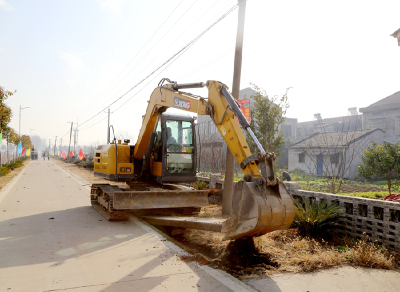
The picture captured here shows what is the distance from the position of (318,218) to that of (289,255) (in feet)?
4.53

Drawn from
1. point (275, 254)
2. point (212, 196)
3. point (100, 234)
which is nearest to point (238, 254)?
point (275, 254)

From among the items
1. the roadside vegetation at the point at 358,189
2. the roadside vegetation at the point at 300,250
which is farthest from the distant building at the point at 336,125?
the roadside vegetation at the point at 300,250

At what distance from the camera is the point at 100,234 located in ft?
22.6

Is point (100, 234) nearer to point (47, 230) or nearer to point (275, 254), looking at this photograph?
point (47, 230)

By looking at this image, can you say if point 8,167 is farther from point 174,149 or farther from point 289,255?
point 289,255

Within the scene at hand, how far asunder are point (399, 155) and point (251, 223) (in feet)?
22.6

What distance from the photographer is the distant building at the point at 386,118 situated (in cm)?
2659

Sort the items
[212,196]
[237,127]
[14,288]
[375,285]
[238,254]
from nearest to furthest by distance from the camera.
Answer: [14,288], [375,285], [238,254], [237,127], [212,196]

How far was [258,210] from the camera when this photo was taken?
15.1ft

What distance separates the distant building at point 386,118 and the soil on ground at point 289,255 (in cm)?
2391

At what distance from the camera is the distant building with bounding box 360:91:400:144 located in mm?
26594

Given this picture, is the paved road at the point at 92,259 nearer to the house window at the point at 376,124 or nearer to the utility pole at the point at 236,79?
the utility pole at the point at 236,79

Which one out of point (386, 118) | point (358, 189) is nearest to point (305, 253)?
point (358, 189)

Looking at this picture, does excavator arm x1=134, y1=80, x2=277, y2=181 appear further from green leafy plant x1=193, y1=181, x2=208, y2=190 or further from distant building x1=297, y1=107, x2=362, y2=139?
distant building x1=297, y1=107, x2=362, y2=139
